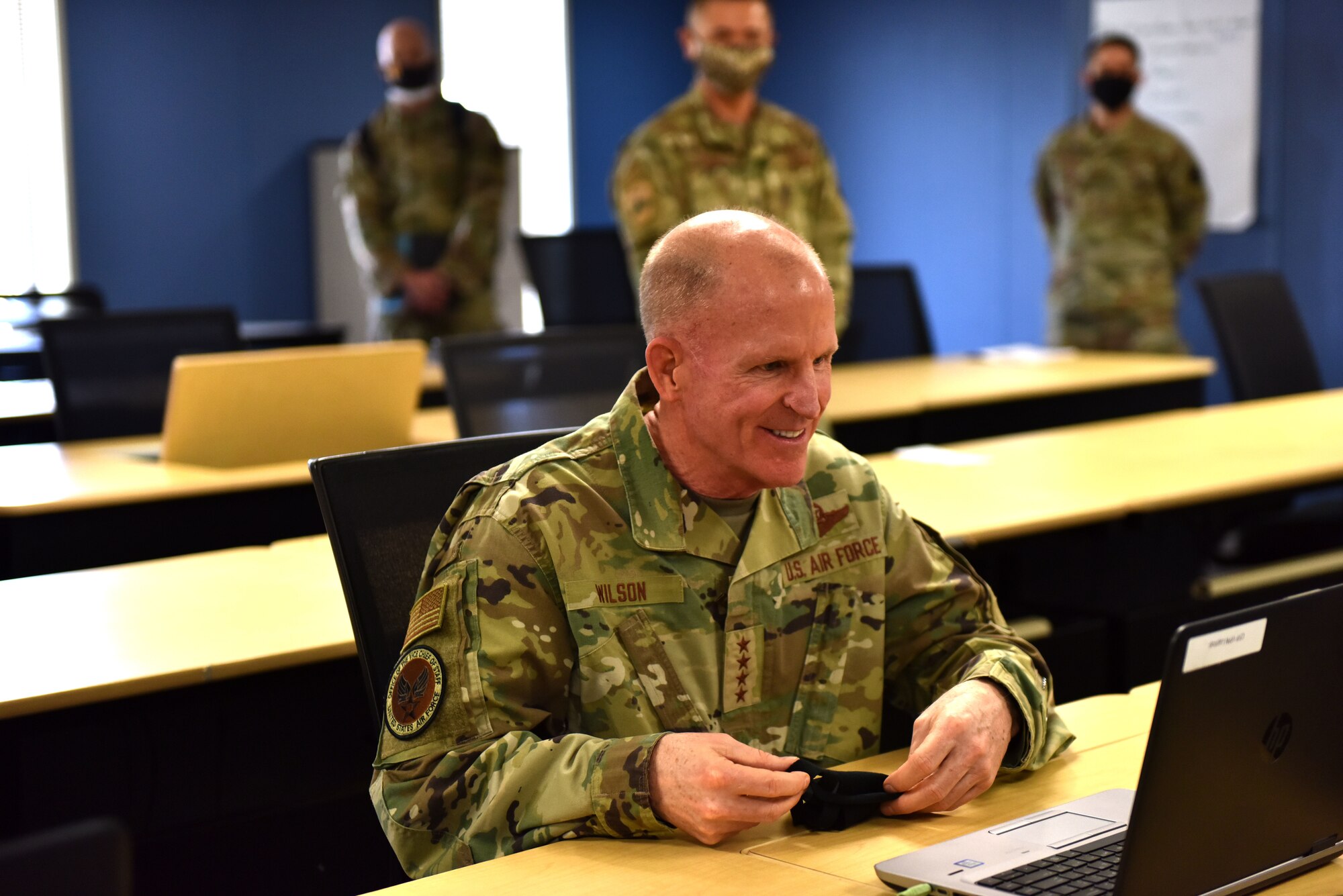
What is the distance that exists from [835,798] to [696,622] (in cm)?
23

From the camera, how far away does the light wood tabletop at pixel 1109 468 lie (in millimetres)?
2408

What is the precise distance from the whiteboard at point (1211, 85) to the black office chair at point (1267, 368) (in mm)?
2542

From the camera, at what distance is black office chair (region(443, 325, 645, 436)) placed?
2568mm

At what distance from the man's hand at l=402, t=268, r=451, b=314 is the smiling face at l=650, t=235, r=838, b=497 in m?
3.78

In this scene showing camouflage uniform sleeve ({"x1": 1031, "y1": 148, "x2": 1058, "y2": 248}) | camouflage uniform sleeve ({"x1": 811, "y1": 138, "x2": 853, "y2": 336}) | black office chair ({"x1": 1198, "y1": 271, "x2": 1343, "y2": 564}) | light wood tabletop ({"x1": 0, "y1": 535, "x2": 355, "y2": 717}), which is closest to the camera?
light wood tabletop ({"x1": 0, "y1": 535, "x2": 355, "y2": 717})

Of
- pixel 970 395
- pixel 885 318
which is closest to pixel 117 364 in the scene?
pixel 970 395

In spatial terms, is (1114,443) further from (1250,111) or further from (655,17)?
(655,17)

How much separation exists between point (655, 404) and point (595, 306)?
3.17m

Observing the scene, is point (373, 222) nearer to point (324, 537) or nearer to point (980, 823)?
point (324, 537)

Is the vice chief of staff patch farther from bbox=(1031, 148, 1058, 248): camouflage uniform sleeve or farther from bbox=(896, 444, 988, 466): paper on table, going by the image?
bbox=(1031, 148, 1058, 248): camouflage uniform sleeve

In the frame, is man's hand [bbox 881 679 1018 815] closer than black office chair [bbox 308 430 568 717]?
Yes

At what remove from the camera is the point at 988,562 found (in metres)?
2.80

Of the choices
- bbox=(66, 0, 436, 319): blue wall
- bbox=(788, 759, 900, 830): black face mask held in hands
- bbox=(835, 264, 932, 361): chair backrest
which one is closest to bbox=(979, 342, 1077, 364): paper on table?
bbox=(835, 264, 932, 361): chair backrest

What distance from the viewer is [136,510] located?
8.86ft
